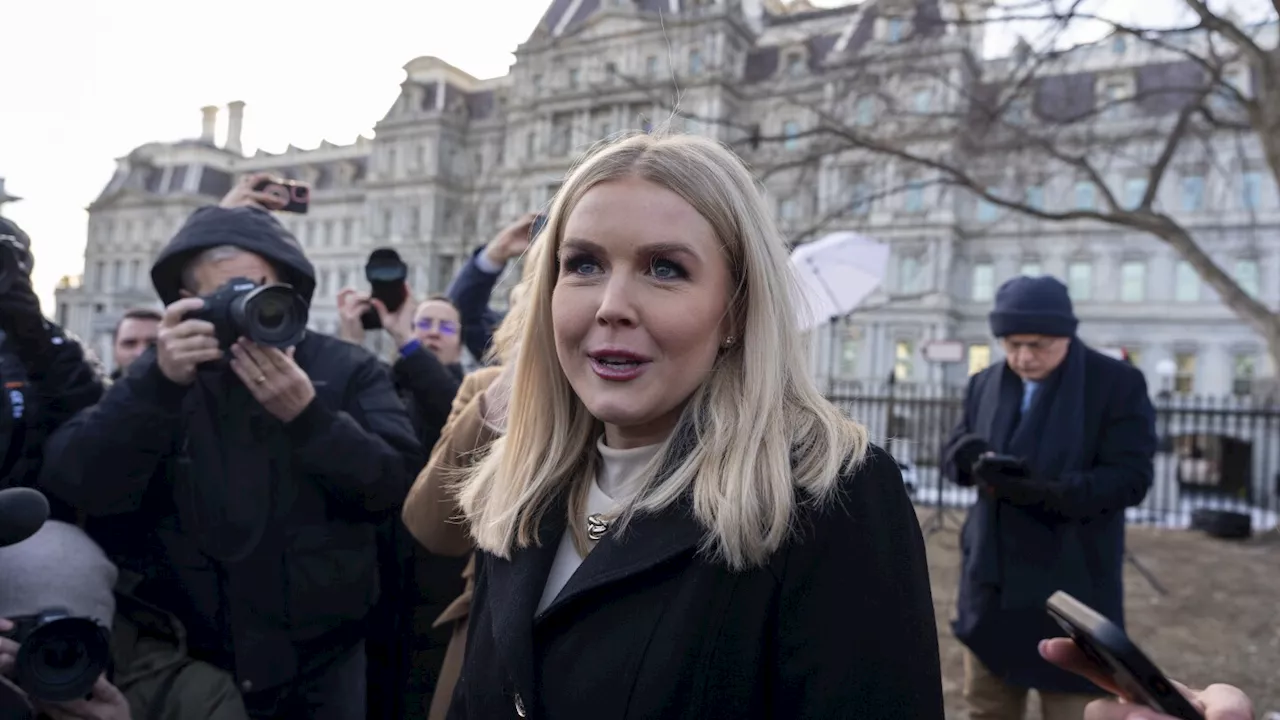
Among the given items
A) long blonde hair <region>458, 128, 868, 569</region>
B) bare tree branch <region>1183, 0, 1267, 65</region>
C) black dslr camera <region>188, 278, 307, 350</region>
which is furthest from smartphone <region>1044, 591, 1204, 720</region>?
bare tree branch <region>1183, 0, 1267, 65</region>

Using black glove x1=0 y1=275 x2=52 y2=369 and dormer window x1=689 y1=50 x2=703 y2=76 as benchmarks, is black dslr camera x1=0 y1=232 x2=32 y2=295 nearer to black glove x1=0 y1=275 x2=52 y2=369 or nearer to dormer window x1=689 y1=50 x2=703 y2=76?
black glove x1=0 y1=275 x2=52 y2=369

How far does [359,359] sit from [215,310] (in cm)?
57

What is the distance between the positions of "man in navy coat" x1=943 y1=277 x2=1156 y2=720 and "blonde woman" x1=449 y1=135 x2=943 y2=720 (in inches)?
80.6

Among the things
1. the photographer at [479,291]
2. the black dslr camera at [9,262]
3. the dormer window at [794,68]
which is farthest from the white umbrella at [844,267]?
the black dslr camera at [9,262]

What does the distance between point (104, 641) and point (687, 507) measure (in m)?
1.48

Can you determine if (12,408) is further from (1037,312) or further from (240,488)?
(1037,312)

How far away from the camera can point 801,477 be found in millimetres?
1370

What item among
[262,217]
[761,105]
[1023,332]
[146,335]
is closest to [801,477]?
[262,217]

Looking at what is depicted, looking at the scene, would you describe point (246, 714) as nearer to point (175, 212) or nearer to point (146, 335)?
point (146, 335)

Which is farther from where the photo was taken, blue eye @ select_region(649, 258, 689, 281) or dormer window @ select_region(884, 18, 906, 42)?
dormer window @ select_region(884, 18, 906, 42)

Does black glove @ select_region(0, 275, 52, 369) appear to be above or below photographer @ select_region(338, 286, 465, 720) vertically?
above

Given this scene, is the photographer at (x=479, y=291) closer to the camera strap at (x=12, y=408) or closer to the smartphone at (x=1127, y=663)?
the camera strap at (x=12, y=408)

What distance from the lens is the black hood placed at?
2.53 metres

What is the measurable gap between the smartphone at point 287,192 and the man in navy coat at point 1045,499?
286 cm
